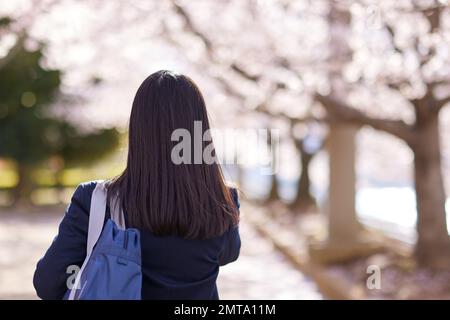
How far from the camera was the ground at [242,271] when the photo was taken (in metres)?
7.64

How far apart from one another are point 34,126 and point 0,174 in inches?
624

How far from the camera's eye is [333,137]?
1009cm

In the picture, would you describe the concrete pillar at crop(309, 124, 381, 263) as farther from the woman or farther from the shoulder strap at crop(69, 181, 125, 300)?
the shoulder strap at crop(69, 181, 125, 300)

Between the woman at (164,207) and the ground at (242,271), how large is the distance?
5.23 m

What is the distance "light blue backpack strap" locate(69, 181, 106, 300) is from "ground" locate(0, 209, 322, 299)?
5.39 m

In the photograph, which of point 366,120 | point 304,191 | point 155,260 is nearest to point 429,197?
point 366,120

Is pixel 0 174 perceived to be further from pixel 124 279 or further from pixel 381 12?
pixel 124 279

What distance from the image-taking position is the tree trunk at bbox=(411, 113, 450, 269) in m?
7.66

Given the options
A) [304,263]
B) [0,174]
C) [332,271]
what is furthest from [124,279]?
[0,174]
